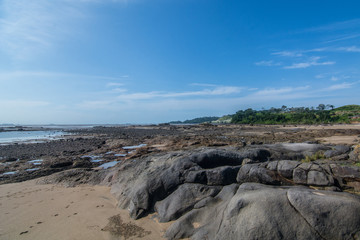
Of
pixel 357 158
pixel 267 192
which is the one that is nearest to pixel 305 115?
pixel 357 158

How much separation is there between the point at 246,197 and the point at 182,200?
2421 millimetres

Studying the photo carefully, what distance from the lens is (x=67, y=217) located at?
25.9ft

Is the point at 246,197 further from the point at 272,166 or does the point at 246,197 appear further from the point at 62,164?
the point at 62,164

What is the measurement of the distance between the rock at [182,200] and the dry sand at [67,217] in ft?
1.29

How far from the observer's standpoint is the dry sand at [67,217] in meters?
6.67

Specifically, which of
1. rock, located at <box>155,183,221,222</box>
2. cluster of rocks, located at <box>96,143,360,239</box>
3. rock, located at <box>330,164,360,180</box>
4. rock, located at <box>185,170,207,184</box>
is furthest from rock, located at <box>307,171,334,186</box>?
rock, located at <box>185,170,207,184</box>

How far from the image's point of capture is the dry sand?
667 cm

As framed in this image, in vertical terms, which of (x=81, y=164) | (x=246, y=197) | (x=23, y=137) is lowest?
(x=81, y=164)

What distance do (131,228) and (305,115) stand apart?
289ft

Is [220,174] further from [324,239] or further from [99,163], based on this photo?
[99,163]

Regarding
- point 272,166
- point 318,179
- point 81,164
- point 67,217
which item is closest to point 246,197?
point 272,166

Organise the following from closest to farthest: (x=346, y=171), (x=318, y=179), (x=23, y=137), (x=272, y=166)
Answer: (x=346, y=171)
(x=318, y=179)
(x=272, y=166)
(x=23, y=137)

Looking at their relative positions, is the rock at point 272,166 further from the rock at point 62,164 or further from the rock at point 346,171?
the rock at point 62,164

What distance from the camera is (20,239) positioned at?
6535mm
